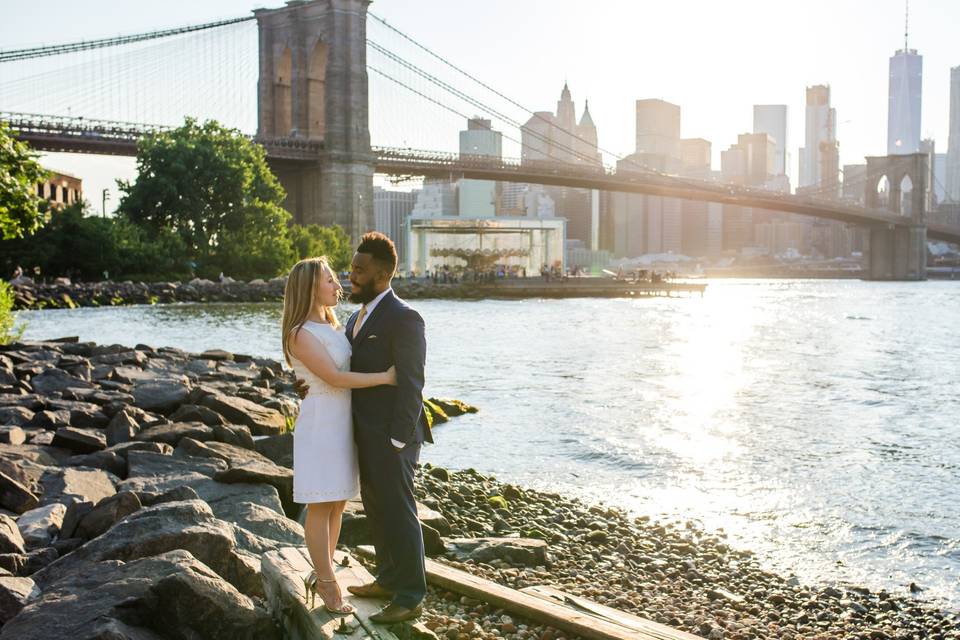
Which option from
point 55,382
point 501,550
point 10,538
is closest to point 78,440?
point 10,538

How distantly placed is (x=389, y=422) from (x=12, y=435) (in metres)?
5.20

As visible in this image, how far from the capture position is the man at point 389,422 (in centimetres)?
414

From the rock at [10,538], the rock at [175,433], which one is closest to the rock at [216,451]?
the rock at [175,433]

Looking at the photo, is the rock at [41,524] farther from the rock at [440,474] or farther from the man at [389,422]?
the rock at [440,474]

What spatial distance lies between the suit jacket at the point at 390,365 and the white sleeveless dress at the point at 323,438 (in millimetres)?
80

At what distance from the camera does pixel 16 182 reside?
1323 cm

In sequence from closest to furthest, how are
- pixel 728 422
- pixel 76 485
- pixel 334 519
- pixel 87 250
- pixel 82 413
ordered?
1. pixel 334 519
2. pixel 76 485
3. pixel 82 413
4. pixel 728 422
5. pixel 87 250

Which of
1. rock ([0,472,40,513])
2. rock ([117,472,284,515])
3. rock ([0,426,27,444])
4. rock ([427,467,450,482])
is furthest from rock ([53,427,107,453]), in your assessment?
rock ([427,467,450,482])

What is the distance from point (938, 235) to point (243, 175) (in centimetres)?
6517

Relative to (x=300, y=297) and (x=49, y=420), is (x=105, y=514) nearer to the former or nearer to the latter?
(x=300, y=297)

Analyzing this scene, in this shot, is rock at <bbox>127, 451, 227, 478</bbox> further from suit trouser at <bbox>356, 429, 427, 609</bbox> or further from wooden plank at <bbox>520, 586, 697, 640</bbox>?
suit trouser at <bbox>356, 429, 427, 609</bbox>

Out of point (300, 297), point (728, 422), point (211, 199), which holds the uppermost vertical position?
point (211, 199)

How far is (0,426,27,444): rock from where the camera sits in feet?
26.4

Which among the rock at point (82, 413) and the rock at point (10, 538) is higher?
the rock at point (10, 538)
